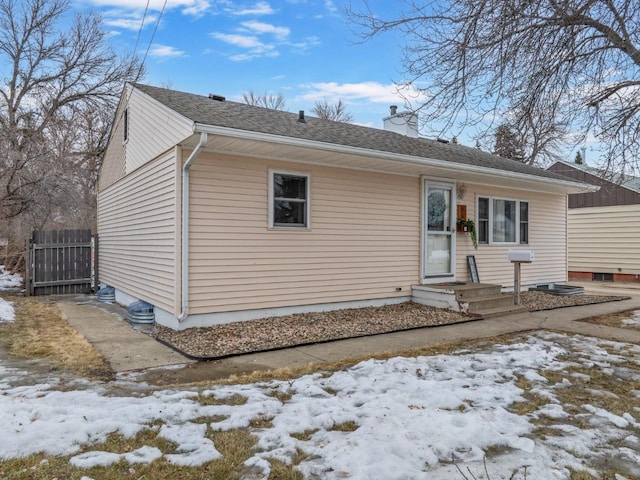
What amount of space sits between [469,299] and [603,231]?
11.0 m

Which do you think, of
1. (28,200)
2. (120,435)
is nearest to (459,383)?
(120,435)

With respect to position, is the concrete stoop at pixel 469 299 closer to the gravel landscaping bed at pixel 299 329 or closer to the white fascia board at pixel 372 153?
the gravel landscaping bed at pixel 299 329

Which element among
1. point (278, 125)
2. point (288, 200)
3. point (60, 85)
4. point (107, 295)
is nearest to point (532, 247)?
point (288, 200)

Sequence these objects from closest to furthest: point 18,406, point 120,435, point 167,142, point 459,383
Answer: point 120,435 < point 18,406 < point 459,383 < point 167,142

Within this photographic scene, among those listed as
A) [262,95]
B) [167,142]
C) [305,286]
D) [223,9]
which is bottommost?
[305,286]

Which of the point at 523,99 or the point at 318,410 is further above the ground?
the point at 523,99

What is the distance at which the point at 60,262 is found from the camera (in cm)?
1128

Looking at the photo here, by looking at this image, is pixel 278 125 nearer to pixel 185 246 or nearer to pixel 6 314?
pixel 185 246

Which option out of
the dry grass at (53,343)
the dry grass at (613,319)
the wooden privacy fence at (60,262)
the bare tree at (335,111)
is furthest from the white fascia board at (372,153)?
the bare tree at (335,111)

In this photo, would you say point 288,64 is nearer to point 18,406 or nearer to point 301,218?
point 301,218

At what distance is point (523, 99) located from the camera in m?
4.91

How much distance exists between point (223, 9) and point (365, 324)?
23.1 feet

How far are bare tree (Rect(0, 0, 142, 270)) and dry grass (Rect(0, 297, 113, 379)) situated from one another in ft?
24.3

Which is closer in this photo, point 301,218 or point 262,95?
point 301,218
